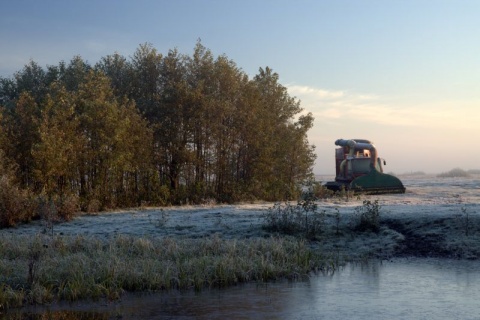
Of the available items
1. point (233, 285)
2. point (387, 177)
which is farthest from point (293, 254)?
point (387, 177)

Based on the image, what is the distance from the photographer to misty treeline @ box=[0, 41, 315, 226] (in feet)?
98.8

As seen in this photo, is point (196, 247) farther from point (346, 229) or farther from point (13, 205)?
point (13, 205)

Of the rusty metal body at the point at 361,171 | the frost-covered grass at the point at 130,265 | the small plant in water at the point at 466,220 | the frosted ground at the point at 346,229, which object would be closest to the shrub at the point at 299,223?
the frosted ground at the point at 346,229

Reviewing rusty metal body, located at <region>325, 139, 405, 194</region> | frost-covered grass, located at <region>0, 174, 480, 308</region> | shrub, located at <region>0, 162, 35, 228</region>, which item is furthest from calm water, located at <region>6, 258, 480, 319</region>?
rusty metal body, located at <region>325, 139, 405, 194</region>

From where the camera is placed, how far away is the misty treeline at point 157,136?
30.1m

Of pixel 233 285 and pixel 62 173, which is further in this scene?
pixel 62 173

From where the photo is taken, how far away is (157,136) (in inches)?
1399

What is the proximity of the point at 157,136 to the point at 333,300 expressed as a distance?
23348mm

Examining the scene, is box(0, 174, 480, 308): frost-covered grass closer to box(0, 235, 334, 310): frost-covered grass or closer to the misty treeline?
box(0, 235, 334, 310): frost-covered grass

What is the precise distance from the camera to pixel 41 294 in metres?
14.0

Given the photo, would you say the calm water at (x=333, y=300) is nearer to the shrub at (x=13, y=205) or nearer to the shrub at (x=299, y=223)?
the shrub at (x=299, y=223)

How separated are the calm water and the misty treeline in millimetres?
13184

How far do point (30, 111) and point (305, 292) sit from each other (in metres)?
21.3

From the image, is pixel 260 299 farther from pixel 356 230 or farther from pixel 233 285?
pixel 356 230
